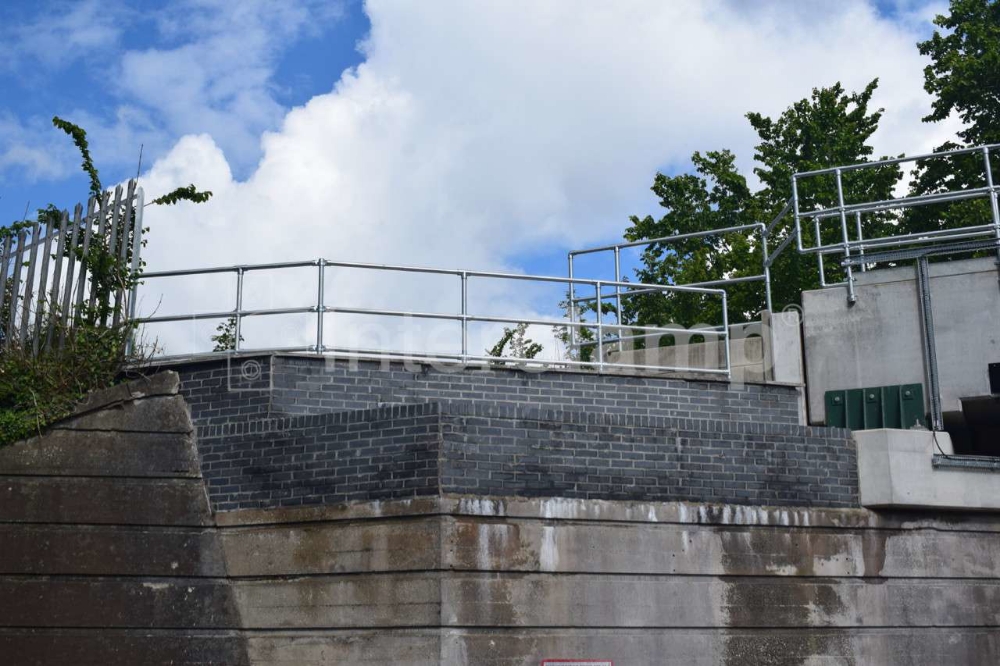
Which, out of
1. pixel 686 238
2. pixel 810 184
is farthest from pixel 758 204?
pixel 686 238

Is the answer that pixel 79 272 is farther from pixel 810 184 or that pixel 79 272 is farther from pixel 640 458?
pixel 810 184

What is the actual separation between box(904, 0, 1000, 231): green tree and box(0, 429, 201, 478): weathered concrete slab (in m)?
19.9

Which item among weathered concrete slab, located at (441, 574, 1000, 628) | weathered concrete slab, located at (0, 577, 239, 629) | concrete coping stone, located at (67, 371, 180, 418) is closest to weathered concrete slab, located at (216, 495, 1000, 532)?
weathered concrete slab, located at (441, 574, 1000, 628)

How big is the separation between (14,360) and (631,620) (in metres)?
7.22

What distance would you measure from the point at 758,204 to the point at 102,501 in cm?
2175

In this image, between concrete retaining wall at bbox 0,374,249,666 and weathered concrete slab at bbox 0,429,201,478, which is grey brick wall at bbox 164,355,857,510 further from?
concrete retaining wall at bbox 0,374,249,666

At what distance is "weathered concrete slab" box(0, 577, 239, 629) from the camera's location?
10.8m

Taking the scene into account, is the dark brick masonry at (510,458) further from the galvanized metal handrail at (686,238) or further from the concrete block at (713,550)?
the galvanized metal handrail at (686,238)

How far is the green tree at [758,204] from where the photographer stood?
26891 millimetres

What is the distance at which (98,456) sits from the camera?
11367 mm

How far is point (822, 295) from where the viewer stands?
14578 millimetres

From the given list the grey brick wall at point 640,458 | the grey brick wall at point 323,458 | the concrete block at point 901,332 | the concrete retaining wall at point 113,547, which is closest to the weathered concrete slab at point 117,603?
the concrete retaining wall at point 113,547

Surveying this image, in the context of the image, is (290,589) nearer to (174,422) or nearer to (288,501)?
(288,501)

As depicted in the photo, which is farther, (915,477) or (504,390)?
(915,477)
